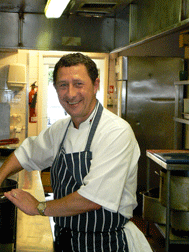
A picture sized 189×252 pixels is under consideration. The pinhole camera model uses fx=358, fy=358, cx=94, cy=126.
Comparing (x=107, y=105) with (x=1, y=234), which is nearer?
(x=1, y=234)

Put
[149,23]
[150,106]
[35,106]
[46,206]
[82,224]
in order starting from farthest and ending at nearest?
[35,106]
[150,106]
[149,23]
[82,224]
[46,206]

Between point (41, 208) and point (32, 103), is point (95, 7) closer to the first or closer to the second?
point (32, 103)

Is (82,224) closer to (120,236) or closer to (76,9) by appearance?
(120,236)

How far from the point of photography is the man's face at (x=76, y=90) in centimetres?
153

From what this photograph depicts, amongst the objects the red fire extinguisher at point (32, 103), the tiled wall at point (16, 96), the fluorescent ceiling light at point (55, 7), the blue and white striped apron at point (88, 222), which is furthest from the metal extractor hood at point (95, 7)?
the blue and white striped apron at point (88, 222)

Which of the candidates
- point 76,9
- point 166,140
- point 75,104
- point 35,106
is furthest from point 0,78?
point 75,104

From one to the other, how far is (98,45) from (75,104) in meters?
4.52

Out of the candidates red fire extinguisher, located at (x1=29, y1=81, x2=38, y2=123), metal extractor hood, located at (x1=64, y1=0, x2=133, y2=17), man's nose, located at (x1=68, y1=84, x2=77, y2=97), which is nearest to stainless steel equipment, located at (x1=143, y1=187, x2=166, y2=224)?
man's nose, located at (x1=68, y1=84, x2=77, y2=97)

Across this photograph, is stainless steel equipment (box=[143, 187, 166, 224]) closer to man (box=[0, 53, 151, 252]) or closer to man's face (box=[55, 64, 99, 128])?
man (box=[0, 53, 151, 252])

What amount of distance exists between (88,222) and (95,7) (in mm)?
4145

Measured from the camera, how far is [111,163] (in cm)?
144

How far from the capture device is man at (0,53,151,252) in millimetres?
1425

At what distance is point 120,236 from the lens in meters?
1.62

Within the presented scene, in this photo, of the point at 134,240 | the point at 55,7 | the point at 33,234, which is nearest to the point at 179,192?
the point at 134,240
